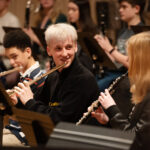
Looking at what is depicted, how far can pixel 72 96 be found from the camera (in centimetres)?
201

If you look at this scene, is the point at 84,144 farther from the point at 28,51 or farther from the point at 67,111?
the point at 28,51

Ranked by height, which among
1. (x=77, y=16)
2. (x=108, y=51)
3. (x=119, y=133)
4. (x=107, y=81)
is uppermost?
(x=119, y=133)

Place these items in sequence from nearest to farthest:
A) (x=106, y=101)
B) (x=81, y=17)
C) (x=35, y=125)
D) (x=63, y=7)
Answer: (x=35, y=125)
(x=106, y=101)
(x=81, y=17)
(x=63, y=7)

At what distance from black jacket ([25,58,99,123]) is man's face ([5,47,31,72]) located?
57 centimetres

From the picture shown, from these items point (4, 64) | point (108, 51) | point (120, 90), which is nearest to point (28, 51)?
point (120, 90)

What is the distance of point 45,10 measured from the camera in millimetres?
4637

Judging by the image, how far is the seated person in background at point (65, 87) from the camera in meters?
2.00

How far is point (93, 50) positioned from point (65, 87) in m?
1.54

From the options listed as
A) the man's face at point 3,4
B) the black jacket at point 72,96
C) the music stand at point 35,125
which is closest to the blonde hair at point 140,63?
the black jacket at point 72,96

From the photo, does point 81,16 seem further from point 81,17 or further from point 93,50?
point 93,50

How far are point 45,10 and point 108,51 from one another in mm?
1357

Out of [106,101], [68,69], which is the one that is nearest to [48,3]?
[68,69]

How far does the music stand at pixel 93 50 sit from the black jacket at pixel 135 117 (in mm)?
1580

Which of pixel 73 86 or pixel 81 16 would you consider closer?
pixel 73 86
